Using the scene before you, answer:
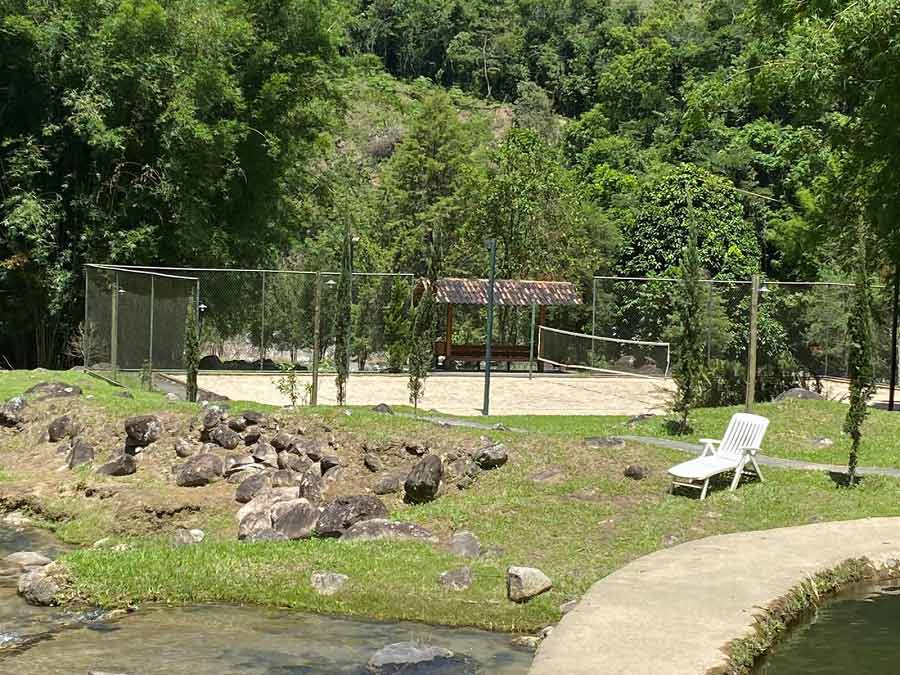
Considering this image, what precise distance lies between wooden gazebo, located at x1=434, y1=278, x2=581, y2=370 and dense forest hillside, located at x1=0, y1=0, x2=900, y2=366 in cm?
162

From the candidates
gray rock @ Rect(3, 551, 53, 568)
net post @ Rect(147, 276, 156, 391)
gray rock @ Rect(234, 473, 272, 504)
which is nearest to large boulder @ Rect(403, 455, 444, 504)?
gray rock @ Rect(234, 473, 272, 504)

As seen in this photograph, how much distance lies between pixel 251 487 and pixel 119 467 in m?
2.50

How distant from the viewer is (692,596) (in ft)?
27.9

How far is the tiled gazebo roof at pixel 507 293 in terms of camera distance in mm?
29219

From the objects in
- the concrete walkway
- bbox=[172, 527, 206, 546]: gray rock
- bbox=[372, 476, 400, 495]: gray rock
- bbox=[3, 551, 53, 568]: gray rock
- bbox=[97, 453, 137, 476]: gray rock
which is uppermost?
the concrete walkway

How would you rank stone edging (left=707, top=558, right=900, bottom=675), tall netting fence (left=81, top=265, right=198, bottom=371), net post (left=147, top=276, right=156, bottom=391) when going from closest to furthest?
stone edging (left=707, top=558, right=900, bottom=675) → net post (left=147, top=276, right=156, bottom=391) → tall netting fence (left=81, top=265, right=198, bottom=371)

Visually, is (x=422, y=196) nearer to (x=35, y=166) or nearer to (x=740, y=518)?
(x=35, y=166)

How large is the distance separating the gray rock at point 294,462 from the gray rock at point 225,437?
0.84 meters

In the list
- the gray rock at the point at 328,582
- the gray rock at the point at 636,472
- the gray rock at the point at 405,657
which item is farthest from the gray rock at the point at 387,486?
the gray rock at the point at 405,657

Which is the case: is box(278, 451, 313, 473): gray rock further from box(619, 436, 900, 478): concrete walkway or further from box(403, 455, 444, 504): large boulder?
box(619, 436, 900, 478): concrete walkway

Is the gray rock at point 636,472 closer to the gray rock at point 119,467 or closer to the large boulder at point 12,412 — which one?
the gray rock at point 119,467

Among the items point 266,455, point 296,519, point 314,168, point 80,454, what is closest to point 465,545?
point 296,519

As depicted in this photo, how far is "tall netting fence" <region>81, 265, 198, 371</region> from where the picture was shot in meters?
20.7

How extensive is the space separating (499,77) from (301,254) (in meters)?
51.3
